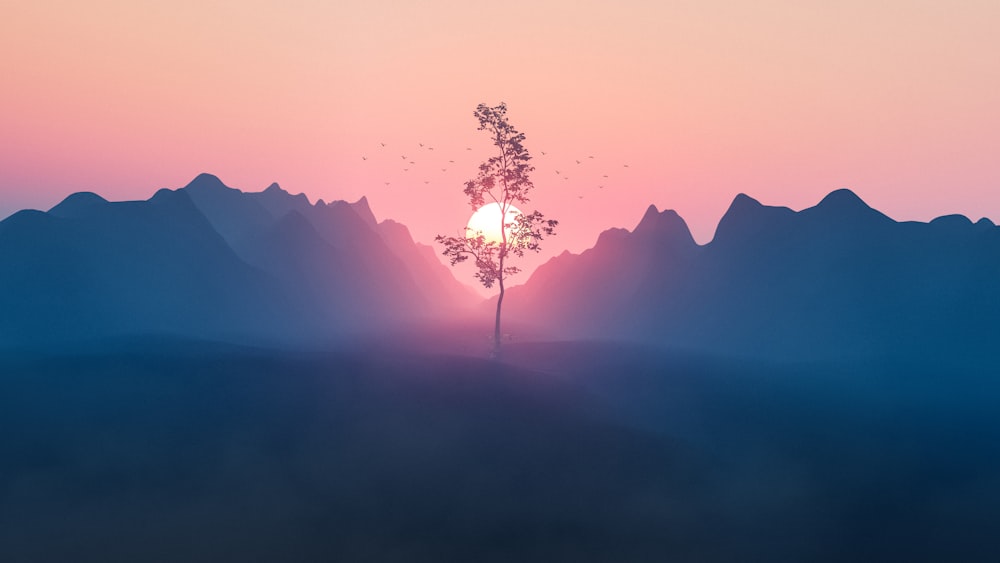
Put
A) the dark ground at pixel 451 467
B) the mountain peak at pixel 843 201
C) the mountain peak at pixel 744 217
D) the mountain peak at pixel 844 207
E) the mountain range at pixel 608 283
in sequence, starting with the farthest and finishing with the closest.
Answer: the mountain peak at pixel 744 217 → the mountain peak at pixel 843 201 → the mountain peak at pixel 844 207 → the mountain range at pixel 608 283 → the dark ground at pixel 451 467

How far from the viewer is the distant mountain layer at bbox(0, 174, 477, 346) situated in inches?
2530

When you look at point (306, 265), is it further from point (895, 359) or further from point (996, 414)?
point (996, 414)

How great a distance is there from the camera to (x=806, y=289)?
79625 mm

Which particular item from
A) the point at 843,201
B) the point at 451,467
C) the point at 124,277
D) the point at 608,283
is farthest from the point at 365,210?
the point at 451,467

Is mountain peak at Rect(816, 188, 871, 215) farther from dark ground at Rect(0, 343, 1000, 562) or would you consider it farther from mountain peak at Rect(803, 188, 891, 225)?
dark ground at Rect(0, 343, 1000, 562)

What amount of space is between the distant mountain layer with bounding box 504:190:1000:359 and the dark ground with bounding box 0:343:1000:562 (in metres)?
31.5

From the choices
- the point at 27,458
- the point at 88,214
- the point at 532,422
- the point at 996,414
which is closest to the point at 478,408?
the point at 532,422

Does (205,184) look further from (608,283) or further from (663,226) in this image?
(663,226)

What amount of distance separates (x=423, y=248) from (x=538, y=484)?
539 feet

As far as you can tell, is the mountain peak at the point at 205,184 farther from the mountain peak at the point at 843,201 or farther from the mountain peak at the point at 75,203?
the mountain peak at the point at 843,201

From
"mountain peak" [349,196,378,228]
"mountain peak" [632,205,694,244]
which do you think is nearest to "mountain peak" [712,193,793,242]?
"mountain peak" [632,205,694,244]

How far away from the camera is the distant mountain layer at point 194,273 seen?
211ft

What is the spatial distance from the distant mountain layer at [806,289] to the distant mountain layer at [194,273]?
110ft

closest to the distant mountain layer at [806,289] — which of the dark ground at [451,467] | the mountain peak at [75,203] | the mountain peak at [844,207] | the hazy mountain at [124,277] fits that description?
the mountain peak at [844,207]
